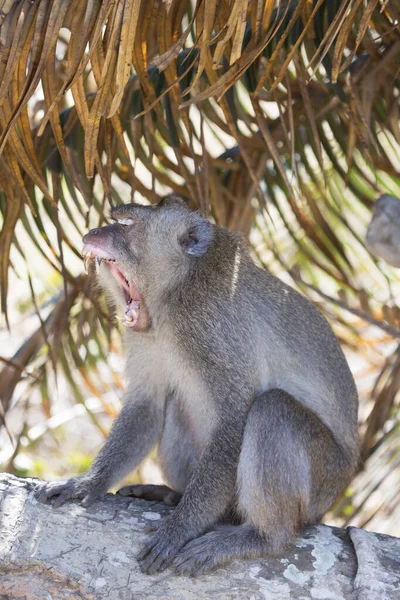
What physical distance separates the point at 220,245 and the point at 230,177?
1337mm

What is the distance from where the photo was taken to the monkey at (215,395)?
3.97m

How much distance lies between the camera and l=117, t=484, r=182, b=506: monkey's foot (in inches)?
178

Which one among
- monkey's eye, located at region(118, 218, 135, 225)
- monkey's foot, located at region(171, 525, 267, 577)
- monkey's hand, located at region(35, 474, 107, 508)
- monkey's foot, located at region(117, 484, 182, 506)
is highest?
monkey's eye, located at region(118, 218, 135, 225)

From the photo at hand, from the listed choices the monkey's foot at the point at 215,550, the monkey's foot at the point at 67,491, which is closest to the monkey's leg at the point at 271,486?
the monkey's foot at the point at 215,550

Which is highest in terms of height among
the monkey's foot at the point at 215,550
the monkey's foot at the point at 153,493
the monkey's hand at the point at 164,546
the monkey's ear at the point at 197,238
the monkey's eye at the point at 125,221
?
the monkey's eye at the point at 125,221

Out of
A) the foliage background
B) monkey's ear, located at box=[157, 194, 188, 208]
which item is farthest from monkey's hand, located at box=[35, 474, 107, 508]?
monkey's ear, located at box=[157, 194, 188, 208]

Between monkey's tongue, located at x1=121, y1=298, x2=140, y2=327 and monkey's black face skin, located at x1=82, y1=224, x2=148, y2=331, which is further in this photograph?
monkey's tongue, located at x1=121, y1=298, x2=140, y2=327

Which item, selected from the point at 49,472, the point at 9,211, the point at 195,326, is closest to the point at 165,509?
the point at 195,326

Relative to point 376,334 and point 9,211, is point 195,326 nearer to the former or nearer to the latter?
point 9,211

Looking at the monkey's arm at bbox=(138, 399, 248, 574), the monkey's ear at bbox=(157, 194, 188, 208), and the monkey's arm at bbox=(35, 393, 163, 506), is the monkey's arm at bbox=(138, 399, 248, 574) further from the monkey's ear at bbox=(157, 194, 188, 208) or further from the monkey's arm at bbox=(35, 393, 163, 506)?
the monkey's ear at bbox=(157, 194, 188, 208)

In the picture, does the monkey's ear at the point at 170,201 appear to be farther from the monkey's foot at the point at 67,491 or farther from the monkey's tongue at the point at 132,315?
the monkey's foot at the point at 67,491

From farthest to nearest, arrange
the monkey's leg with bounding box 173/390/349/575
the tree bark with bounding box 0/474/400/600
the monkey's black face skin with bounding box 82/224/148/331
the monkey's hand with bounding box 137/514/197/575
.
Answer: the monkey's black face skin with bounding box 82/224/148/331 → the monkey's leg with bounding box 173/390/349/575 → the monkey's hand with bounding box 137/514/197/575 → the tree bark with bounding box 0/474/400/600

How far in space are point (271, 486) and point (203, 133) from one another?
183 centimetres

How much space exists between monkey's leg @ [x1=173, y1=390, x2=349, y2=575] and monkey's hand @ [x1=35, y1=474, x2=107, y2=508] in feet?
1.86
